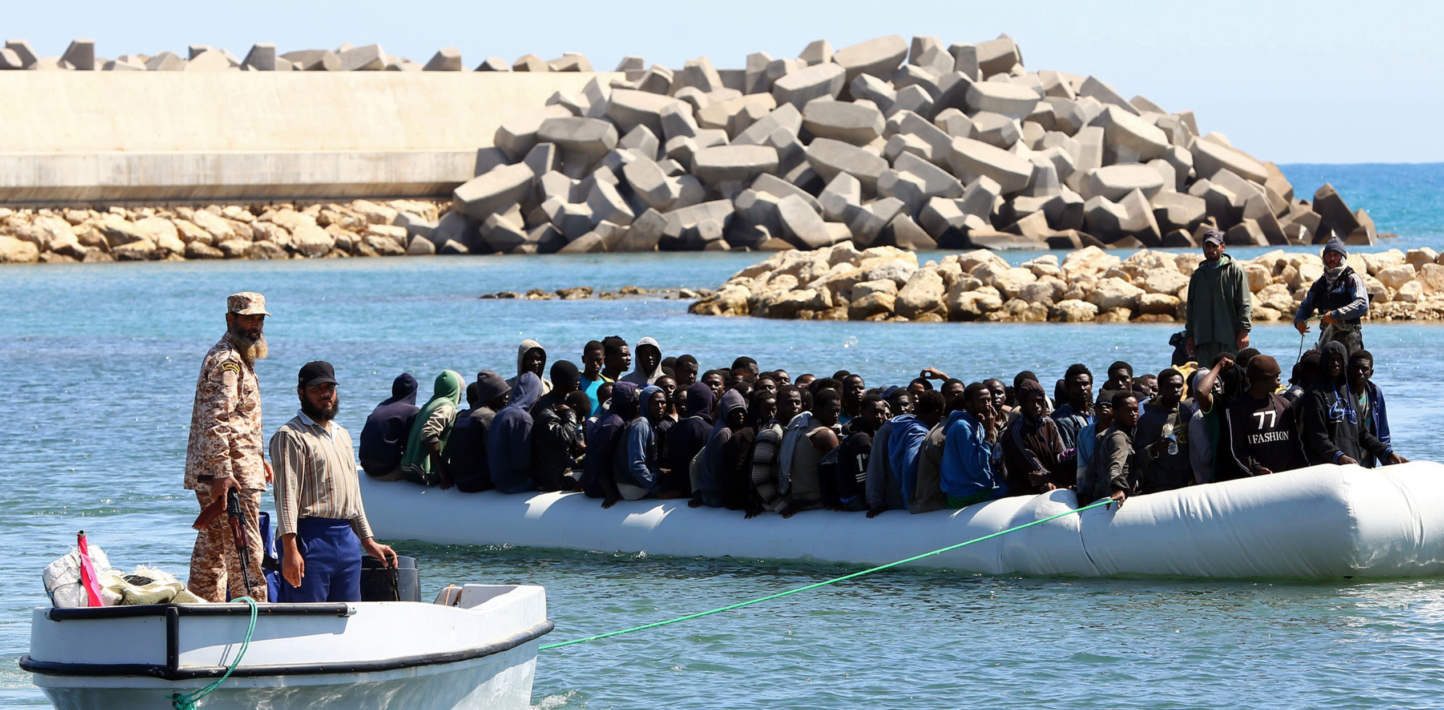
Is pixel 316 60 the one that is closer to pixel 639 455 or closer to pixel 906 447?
pixel 639 455

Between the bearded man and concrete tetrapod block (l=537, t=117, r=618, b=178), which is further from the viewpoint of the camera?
concrete tetrapod block (l=537, t=117, r=618, b=178)

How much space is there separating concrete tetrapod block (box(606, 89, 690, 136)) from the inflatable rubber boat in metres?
39.8

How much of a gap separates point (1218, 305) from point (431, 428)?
517 centimetres

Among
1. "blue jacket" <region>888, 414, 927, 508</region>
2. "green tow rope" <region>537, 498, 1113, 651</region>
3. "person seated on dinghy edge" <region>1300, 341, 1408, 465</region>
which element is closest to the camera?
"green tow rope" <region>537, 498, 1113, 651</region>

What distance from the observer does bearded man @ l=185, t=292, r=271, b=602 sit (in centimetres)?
688

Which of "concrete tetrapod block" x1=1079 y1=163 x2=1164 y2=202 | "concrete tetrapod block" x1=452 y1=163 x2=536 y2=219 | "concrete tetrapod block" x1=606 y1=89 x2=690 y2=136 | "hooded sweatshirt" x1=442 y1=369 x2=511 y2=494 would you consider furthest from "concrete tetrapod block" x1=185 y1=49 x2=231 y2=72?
"hooded sweatshirt" x1=442 y1=369 x2=511 y2=494

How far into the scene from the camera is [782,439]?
10.6 metres

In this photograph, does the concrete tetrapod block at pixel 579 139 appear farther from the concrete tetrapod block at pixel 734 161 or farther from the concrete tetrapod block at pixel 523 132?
the concrete tetrapod block at pixel 734 161

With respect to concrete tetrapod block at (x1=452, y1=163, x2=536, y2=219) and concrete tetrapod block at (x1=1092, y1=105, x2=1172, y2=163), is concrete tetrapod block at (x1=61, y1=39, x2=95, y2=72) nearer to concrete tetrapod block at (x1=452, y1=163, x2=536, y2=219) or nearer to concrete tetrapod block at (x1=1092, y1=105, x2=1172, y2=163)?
concrete tetrapod block at (x1=452, y1=163, x2=536, y2=219)

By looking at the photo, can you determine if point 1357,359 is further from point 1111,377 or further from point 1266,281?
point 1266,281

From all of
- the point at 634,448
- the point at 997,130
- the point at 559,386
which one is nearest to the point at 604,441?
the point at 634,448

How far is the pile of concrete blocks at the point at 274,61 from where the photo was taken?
193ft

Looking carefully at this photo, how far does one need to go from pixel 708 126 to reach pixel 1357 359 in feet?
136

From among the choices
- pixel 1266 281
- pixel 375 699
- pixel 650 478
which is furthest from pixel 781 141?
pixel 375 699
